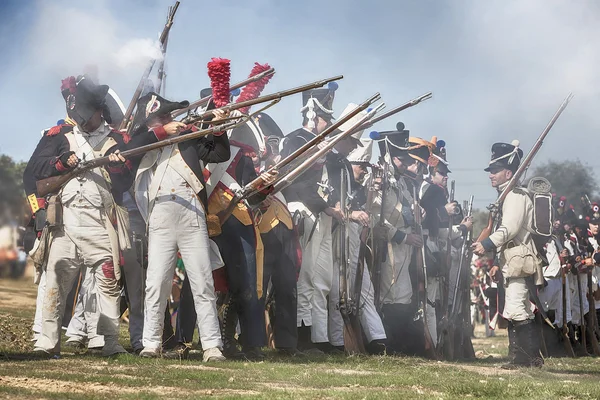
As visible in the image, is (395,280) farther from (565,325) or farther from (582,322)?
(582,322)

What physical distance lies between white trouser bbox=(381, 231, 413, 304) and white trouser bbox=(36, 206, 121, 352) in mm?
4061

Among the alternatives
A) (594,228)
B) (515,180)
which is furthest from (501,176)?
(594,228)

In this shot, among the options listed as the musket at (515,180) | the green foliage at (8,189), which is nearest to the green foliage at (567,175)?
the musket at (515,180)

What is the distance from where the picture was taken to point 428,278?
42.3ft

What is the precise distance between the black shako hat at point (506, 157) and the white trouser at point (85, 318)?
4462mm

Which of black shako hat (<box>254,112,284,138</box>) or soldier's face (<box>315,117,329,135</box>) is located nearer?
soldier's face (<box>315,117,329,135</box>)

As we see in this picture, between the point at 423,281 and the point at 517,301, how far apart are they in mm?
1610

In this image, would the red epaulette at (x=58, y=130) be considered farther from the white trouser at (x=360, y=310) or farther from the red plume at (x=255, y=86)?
the white trouser at (x=360, y=310)

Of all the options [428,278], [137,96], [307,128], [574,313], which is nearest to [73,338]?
[137,96]

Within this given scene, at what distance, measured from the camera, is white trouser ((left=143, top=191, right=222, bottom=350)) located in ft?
29.6

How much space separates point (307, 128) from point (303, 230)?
1.17 m

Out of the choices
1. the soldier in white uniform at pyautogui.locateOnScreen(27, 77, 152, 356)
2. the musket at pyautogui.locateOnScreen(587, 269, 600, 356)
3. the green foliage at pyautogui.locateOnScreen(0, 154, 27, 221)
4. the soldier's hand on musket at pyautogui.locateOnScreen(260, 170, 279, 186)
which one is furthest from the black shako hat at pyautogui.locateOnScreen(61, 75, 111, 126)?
the musket at pyautogui.locateOnScreen(587, 269, 600, 356)

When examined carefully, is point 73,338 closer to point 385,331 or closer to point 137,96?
point 137,96

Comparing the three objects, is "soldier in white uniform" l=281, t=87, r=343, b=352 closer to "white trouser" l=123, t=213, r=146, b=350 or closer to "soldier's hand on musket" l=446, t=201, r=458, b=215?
"white trouser" l=123, t=213, r=146, b=350
